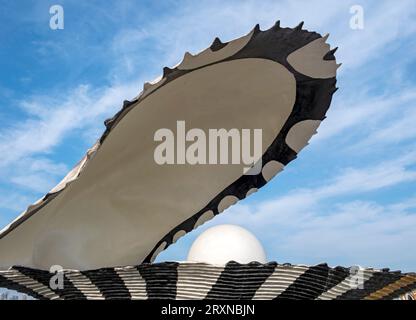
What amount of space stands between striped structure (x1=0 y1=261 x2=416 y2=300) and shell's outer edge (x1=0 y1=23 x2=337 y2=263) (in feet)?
3.15

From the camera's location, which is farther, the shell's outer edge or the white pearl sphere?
the white pearl sphere

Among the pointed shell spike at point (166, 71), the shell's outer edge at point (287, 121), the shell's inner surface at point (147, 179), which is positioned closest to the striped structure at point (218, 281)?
the shell's outer edge at point (287, 121)

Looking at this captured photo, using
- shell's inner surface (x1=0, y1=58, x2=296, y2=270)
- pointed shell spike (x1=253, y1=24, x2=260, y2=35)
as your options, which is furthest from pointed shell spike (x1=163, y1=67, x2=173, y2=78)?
pointed shell spike (x1=253, y1=24, x2=260, y2=35)

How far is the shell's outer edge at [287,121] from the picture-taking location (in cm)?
498

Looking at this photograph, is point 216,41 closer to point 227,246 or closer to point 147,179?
point 227,246

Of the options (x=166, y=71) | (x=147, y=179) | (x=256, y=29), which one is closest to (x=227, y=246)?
(x=147, y=179)

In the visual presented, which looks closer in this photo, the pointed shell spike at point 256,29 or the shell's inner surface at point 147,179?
the pointed shell spike at point 256,29

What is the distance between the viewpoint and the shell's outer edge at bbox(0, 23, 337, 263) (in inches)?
196

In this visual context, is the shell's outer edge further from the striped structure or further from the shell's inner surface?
the striped structure

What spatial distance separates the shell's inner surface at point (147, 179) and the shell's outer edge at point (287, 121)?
0.09m

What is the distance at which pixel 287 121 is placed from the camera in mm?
7020

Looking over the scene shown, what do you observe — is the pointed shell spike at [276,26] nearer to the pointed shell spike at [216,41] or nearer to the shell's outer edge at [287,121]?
the shell's outer edge at [287,121]
